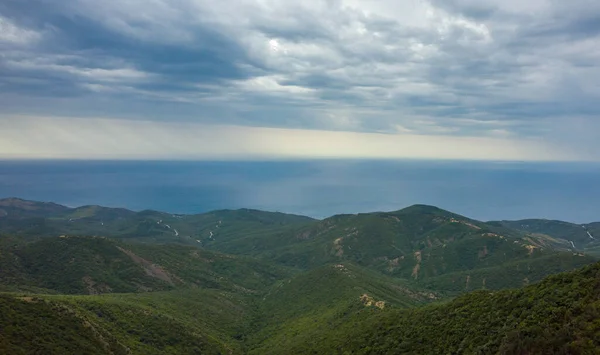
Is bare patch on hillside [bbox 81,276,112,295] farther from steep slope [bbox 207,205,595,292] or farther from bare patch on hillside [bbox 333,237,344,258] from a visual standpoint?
bare patch on hillside [bbox 333,237,344,258]

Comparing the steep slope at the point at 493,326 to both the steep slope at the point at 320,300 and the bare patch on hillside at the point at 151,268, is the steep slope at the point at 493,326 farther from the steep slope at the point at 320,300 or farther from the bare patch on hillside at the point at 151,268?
the bare patch on hillside at the point at 151,268

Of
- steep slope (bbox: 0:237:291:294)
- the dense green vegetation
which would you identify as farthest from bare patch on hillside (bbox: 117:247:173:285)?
the dense green vegetation

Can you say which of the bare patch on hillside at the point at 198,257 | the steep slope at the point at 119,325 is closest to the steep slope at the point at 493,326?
the steep slope at the point at 119,325

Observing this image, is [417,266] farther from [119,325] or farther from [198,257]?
[119,325]

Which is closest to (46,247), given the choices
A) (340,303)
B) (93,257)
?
(93,257)

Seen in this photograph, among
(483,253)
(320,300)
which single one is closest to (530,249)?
(483,253)
